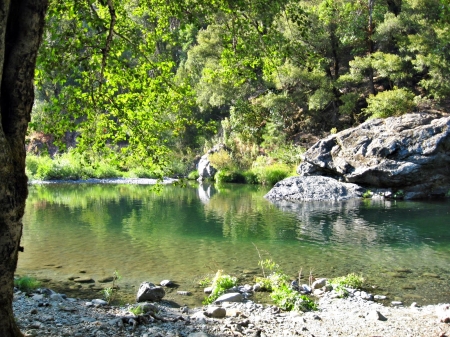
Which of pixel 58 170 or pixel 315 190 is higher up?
pixel 58 170

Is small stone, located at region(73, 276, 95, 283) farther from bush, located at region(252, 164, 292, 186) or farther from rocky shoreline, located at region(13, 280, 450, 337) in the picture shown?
bush, located at region(252, 164, 292, 186)

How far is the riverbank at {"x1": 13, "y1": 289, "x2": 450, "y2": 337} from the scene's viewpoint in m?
5.75

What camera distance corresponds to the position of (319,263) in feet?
38.5

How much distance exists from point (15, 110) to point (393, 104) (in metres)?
29.7

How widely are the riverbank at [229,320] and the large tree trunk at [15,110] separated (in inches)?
62.5

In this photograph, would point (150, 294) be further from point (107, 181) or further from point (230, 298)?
point (107, 181)

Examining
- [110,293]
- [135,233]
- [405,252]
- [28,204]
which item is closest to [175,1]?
[110,293]

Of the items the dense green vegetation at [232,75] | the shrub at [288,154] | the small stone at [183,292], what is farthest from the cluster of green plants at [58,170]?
the small stone at [183,292]

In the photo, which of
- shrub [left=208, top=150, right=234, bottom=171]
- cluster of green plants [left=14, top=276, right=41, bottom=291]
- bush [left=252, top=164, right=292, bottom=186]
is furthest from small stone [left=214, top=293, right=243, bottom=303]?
shrub [left=208, top=150, right=234, bottom=171]

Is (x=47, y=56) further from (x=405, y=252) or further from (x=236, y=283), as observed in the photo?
(x=405, y=252)

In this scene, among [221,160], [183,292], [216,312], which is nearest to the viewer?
[216,312]

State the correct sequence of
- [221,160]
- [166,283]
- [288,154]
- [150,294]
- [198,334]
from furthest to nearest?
1. [221,160]
2. [288,154]
3. [166,283]
4. [150,294]
5. [198,334]

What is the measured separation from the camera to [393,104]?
1203 inches

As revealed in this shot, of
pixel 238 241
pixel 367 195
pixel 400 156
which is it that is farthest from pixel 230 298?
pixel 400 156
